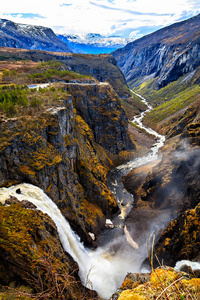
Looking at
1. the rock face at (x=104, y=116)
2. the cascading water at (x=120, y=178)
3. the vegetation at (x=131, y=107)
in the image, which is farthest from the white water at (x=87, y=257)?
the vegetation at (x=131, y=107)

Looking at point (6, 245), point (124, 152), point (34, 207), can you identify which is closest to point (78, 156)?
point (34, 207)

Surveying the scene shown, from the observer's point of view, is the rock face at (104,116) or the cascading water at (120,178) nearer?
the cascading water at (120,178)

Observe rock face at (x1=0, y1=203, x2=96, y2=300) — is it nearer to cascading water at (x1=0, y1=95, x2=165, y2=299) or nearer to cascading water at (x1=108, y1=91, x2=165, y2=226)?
cascading water at (x1=0, y1=95, x2=165, y2=299)

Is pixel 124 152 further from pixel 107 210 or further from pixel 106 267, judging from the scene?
pixel 106 267

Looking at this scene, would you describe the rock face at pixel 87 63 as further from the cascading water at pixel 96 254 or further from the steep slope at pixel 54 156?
the cascading water at pixel 96 254

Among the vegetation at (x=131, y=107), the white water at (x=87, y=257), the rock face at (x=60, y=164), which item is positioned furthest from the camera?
the vegetation at (x=131, y=107)
